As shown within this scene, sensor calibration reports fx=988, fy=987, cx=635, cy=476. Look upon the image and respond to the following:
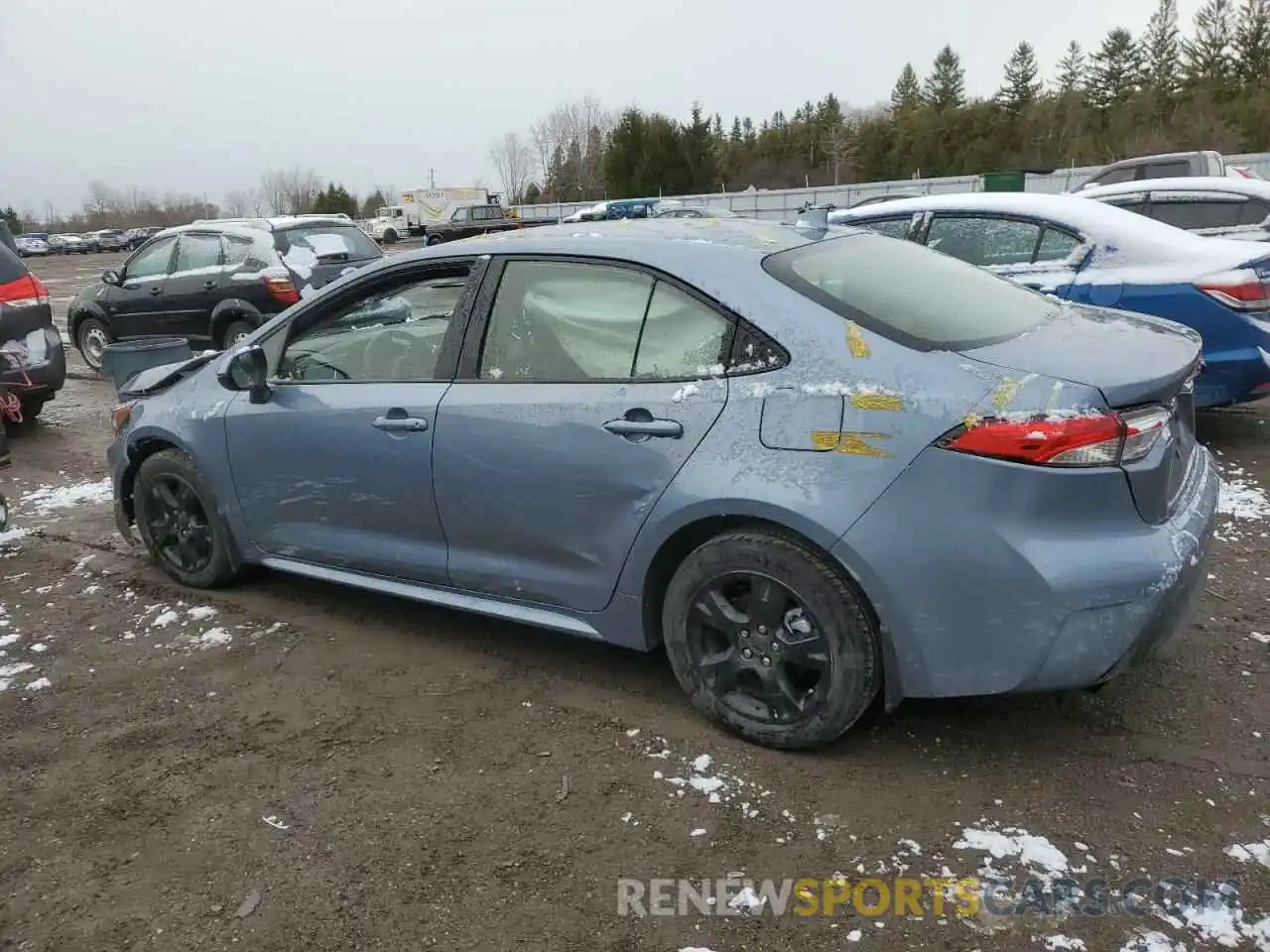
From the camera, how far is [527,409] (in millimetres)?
3363

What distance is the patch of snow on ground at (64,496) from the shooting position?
6250 millimetres

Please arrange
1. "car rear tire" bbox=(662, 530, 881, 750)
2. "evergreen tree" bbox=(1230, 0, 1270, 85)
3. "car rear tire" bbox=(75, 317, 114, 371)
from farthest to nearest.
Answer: "evergreen tree" bbox=(1230, 0, 1270, 85) < "car rear tire" bbox=(75, 317, 114, 371) < "car rear tire" bbox=(662, 530, 881, 750)

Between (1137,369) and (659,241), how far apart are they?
5.09ft

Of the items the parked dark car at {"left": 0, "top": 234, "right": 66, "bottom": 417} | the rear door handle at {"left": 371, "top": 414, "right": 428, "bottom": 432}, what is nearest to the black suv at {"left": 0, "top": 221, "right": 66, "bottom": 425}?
the parked dark car at {"left": 0, "top": 234, "right": 66, "bottom": 417}

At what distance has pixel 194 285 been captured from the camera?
33.6ft

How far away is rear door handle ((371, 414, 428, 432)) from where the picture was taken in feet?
11.8

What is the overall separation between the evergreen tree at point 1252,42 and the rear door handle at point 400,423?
6145 centimetres

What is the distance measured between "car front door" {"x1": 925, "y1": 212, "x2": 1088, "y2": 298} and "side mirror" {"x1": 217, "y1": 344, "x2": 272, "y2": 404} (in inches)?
163

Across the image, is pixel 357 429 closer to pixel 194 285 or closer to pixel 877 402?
pixel 877 402

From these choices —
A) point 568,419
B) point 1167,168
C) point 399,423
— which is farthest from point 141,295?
point 1167,168

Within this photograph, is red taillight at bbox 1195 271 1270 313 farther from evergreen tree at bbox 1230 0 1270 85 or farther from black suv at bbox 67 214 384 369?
evergreen tree at bbox 1230 0 1270 85

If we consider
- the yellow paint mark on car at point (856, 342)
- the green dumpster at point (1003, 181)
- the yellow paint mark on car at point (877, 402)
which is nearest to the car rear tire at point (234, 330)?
the yellow paint mark on car at point (856, 342)

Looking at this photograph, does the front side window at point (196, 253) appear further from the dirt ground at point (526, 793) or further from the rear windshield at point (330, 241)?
the dirt ground at point (526, 793)

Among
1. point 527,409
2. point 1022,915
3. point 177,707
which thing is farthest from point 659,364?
point 177,707
